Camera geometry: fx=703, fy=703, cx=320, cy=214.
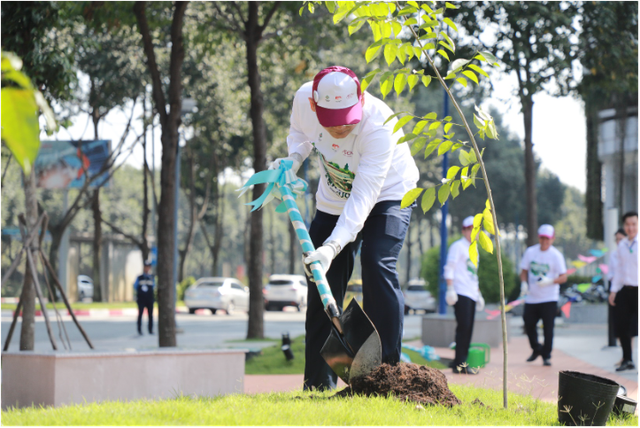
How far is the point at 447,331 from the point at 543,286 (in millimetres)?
2853

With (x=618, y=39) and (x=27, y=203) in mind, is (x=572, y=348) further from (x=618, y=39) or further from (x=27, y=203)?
(x=27, y=203)

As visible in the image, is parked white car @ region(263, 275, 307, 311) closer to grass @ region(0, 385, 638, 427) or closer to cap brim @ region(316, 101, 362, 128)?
cap brim @ region(316, 101, 362, 128)

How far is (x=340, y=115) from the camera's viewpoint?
3814 mm

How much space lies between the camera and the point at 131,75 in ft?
79.2

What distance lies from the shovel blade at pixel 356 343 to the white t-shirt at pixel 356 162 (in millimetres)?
380

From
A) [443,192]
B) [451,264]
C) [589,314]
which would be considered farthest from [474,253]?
[589,314]

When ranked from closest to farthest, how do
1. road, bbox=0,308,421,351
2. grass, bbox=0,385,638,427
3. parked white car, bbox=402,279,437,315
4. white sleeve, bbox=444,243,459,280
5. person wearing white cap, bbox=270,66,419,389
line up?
grass, bbox=0,385,638,427
person wearing white cap, bbox=270,66,419,389
white sleeve, bbox=444,243,459,280
road, bbox=0,308,421,351
parked white car, bbox=402,279,437,315

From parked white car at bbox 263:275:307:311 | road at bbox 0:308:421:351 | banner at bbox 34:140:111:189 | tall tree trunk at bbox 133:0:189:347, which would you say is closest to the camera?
tall tree trunk at bbox 133:0:189:347

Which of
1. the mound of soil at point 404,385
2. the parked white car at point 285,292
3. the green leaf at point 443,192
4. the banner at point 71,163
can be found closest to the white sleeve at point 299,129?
the green leaf at point 443,192

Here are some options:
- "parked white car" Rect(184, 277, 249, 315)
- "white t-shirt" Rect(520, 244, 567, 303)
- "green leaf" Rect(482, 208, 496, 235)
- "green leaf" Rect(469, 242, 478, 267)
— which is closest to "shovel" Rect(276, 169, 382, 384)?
"green leaf" Rect(469, 242, 478, 267)

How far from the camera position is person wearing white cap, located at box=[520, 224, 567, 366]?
9234 millimetres

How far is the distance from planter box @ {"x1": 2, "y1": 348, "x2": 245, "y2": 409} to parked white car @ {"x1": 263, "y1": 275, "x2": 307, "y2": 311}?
2503 cm

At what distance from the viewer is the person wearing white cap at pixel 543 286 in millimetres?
9234

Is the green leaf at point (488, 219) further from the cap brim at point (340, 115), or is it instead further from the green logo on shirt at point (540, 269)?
the green logo on shirt at point (540, 269)
